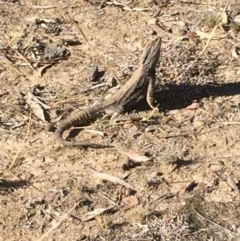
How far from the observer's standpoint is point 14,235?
17.7 ft

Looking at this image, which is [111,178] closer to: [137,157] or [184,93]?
[137,157]

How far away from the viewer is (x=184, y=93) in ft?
22.4

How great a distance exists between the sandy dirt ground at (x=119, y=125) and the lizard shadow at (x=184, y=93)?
0.01 meters

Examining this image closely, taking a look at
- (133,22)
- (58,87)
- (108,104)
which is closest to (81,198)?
(108,104)

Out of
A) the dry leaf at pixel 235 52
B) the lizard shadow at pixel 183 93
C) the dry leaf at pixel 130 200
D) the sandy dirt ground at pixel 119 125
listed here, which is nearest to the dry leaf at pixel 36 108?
the sandy dirt ground at pixel 119 125

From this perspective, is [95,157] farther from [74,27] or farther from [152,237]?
[74,27]

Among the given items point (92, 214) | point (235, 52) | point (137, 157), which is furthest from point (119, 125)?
point (235, 52)

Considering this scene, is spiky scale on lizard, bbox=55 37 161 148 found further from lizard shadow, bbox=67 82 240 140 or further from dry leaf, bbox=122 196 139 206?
dry leaf, bbox=122 196 139 206

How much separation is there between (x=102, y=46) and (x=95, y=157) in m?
1.80

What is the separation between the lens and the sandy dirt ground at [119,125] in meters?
5.52

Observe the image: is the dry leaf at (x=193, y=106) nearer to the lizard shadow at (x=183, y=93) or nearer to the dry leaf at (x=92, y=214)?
the lizard shadow at (x=183, y=93)

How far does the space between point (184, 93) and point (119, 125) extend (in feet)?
2.58

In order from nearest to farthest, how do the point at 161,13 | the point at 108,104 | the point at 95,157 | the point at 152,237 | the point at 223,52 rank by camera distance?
the point at 152,237, the point at 95,157, the point at 108,104, the point at 223,52, the point at 161,13

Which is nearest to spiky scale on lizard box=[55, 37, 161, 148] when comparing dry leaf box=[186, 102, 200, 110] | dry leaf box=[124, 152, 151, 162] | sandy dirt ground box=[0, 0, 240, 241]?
sandy dirt ground box=[0, 0, 240, 241]
